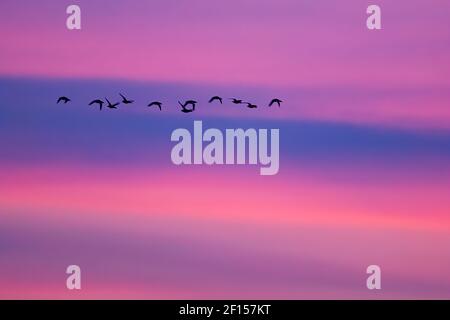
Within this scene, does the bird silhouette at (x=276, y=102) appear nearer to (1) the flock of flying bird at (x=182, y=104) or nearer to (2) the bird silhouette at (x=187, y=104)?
(1) the flock of flying bird at (x=182, y=104)

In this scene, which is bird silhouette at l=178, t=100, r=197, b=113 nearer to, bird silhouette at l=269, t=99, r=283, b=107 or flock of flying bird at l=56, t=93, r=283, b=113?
flock of flying bird at l=56, t=93, r=283, b=113

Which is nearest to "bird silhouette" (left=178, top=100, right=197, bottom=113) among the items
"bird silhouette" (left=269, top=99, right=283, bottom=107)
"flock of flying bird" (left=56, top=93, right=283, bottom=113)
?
"flock of flying bird" (left=56, top=93, right=283, bottom=113)

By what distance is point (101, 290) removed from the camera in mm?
2514

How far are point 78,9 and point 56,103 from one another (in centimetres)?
45

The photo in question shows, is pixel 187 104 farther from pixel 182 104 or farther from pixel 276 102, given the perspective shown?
pixel 276 102

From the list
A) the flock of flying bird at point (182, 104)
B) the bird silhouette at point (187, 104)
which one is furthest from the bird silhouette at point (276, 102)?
the bird silhouette at point (187, 104)

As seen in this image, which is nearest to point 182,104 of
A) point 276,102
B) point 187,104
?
point 187,104

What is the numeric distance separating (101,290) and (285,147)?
43.3 inches

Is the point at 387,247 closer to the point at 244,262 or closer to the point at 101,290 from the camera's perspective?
the point at 244,262

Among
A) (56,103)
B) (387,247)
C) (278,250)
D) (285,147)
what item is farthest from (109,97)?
(387,247)

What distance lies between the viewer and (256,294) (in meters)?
2.52

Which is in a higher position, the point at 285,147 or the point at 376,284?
the point at 285,147

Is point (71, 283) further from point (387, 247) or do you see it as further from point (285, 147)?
point (387, 247)
